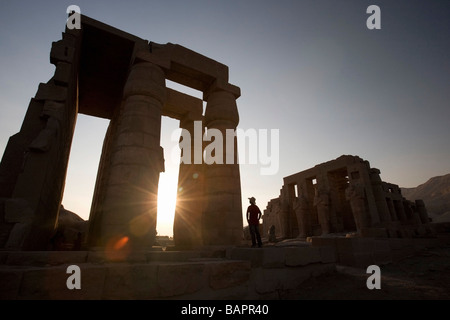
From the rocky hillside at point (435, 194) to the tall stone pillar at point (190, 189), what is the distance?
48213 millimetres

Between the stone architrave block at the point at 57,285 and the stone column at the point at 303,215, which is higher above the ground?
the stone column at the point at 303,215

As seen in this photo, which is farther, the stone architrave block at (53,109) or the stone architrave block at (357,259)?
the stone architrave block at (357,259)

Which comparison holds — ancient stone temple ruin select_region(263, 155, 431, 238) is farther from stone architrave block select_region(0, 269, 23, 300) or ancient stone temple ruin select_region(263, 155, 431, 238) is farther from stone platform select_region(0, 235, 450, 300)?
stone architrave block select_region(0, 269, 23, 300)

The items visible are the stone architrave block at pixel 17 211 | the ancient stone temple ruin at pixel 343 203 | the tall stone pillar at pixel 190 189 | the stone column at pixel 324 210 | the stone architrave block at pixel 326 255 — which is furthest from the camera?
the stone column at pixel 324 210

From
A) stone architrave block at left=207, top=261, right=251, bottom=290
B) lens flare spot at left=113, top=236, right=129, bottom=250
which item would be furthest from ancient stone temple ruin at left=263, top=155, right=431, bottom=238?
stone architrave block at left=207, top=261, right=251, bottom=290

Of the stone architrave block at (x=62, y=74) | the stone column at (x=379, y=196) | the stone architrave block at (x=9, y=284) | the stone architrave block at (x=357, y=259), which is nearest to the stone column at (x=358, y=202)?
the stone column at (x=379, y=196)

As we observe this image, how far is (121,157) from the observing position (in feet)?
18.4

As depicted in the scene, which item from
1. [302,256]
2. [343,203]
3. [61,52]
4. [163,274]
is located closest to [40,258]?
[163,274]

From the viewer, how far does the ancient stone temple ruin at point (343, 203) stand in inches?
695

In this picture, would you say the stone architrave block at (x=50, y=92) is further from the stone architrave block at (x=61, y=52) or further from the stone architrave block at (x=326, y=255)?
the stone architrave block at (x=326, y=255)

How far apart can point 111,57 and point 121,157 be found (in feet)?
14.1

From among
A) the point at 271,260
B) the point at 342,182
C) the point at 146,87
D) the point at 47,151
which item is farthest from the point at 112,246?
the point at 342,182

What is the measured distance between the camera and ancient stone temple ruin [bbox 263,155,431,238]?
1766 centimetres

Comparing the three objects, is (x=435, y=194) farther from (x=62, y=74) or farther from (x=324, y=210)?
(x=62, y=74)
